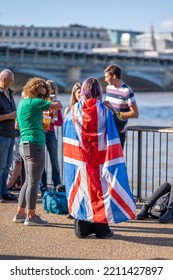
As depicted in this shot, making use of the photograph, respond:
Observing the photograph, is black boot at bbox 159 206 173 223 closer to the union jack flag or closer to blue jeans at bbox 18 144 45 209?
the union jack flag

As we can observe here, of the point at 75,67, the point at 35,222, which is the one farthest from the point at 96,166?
the point at 75,67

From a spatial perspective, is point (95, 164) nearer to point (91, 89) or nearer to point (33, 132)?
point (91, 89)

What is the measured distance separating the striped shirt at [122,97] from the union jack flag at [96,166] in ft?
3.29

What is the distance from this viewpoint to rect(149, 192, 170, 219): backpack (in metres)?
5.73

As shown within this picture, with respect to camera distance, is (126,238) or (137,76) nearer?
(126,238)

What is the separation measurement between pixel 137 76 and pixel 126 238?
240 ft

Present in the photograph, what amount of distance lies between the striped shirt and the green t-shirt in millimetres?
798

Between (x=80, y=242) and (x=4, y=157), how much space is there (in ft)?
5.55

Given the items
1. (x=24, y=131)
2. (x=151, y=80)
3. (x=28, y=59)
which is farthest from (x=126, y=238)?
(x=151, y=80)

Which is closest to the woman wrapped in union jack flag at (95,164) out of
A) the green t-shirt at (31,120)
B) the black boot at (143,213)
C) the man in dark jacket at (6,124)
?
the green t-shirt at (31,120)

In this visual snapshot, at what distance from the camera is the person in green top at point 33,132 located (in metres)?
5.27

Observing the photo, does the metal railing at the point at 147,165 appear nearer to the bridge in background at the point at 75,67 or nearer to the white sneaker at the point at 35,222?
the white sneaker at the point at 35,222

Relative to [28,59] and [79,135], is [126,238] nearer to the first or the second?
[79,135]

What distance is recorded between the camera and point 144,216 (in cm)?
586
